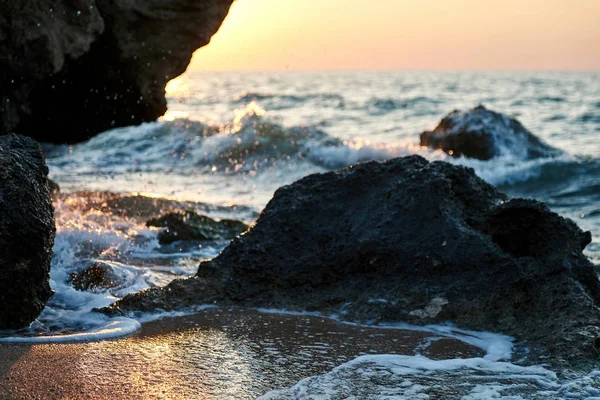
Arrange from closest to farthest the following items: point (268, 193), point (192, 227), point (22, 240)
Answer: point (22, 240) → point (192, 227) → point (268, 193)

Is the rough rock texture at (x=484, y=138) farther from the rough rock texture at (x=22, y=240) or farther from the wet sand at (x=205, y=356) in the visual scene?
the rough rock texture at (x=22, y=240)

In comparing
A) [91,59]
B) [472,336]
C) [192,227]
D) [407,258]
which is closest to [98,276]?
[192,227]

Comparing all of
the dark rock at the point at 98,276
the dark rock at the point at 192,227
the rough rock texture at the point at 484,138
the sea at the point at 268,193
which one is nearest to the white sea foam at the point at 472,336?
the sea at the point at 268,193

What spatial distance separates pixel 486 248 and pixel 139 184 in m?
6.74

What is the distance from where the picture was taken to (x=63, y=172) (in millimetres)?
10422

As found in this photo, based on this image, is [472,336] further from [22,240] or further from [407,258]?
[22,240]

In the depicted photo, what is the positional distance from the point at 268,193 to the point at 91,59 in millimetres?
3192

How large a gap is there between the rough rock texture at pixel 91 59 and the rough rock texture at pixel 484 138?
6925 mm

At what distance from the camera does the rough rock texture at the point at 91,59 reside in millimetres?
5676

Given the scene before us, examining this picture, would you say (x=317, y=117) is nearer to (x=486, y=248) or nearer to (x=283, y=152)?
(x=283, y=152)

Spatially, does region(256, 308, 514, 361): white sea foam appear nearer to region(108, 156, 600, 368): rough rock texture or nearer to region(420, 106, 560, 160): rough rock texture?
region(108, 156, 600, 368): rough rock texture

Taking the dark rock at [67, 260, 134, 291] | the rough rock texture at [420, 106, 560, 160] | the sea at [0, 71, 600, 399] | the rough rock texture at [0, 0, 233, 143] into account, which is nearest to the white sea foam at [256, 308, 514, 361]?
the sea at [0, 71, 600, 399]

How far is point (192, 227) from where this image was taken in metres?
5.93

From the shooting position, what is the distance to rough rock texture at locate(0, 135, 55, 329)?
326 centimetres
